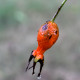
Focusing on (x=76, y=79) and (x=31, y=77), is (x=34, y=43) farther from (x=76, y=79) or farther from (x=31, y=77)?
(x=76, y=79)

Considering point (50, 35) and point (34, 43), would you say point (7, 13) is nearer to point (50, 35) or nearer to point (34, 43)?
point (34, 43)

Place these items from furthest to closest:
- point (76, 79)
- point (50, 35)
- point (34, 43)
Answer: point (34, 43)
point (76, 79)
point (50, 35)

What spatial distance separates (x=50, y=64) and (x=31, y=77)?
84 cm

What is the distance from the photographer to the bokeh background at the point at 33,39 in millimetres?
8430

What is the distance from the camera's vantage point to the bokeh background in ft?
27.7

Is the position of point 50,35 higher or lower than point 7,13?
lower

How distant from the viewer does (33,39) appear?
9.70 meters

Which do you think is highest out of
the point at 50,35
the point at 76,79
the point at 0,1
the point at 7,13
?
the point at 0,1

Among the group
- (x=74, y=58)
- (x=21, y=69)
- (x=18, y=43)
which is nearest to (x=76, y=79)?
(x=74, y=58)

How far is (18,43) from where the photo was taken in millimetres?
9867

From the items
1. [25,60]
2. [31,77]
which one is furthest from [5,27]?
[31,77]

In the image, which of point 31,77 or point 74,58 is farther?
point 74,58

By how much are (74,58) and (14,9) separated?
393 cm

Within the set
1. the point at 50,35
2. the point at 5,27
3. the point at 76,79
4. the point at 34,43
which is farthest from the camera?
the point at 5,27
